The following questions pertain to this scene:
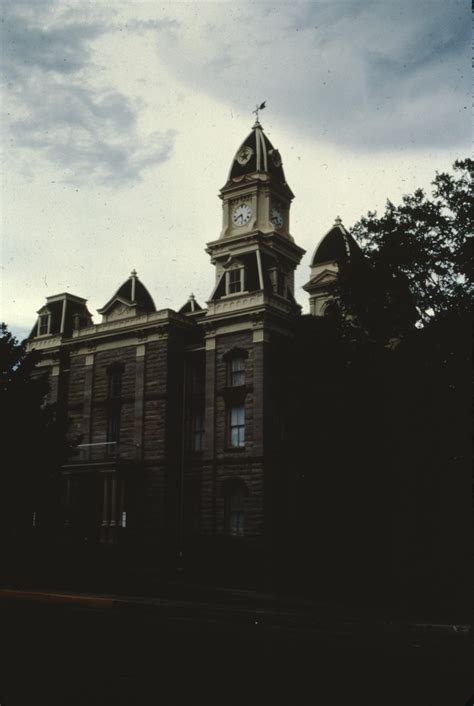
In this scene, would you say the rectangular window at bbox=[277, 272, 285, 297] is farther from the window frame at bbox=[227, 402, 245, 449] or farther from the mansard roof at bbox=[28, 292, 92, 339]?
the mansard roof at bbox=[28, 292, 92, 339]

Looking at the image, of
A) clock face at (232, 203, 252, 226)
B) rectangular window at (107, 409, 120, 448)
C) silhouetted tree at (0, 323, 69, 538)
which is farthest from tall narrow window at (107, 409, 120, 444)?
clock face at (232, 203, 252, 226)

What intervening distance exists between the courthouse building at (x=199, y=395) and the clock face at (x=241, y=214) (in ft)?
0.25

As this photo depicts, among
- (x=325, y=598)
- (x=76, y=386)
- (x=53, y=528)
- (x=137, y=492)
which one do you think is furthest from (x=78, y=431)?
(x=325, y=598)

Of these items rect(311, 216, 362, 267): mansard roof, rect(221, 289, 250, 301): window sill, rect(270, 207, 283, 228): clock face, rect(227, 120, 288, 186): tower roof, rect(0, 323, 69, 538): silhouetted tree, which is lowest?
rect(0, 323, 69, 538): silhouetted tree

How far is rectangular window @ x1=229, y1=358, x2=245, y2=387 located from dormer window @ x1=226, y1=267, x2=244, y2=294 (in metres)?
4.03

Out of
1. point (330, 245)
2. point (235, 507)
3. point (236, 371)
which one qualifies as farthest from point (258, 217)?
point (235, 507)

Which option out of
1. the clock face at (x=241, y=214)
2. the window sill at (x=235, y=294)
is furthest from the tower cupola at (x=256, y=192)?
the window sill at (x=235, y=294)

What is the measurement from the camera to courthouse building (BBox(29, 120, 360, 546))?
36594mm

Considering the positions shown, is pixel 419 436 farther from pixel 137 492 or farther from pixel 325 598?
pixel 137 492

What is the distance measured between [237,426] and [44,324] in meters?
17.2

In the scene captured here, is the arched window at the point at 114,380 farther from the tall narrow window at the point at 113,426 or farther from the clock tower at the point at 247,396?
the clock tower at the point at 247,396

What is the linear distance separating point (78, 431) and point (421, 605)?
84.8 feet

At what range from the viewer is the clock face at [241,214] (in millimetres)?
44719

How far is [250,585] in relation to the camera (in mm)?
25625
